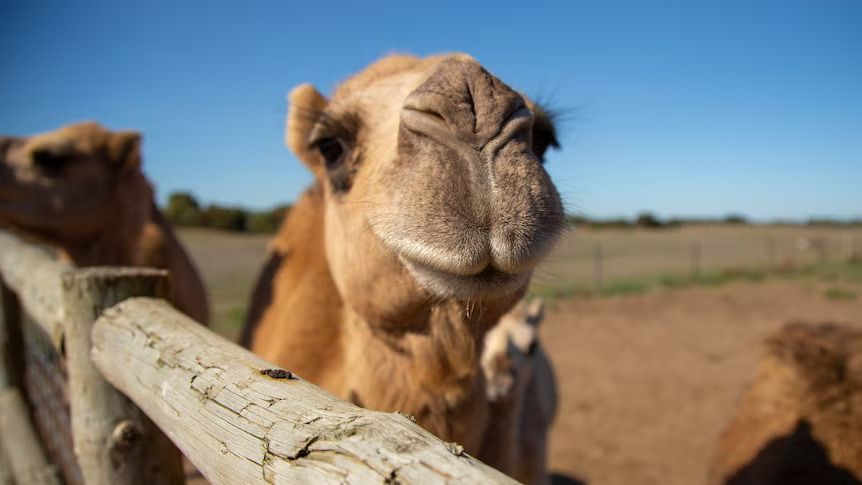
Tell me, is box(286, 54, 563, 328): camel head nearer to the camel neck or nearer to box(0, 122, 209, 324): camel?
box(0, 122, 209, 324): camel

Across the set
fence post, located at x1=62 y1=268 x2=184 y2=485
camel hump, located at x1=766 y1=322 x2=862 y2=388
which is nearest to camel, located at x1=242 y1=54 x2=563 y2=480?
fence post, located at x1=62 y1=268 x2=184 y2=485

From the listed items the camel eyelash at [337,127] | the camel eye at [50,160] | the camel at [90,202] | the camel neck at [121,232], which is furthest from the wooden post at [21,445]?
the camel eye at [50,160]

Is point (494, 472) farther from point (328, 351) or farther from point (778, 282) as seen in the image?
point (778, 282)

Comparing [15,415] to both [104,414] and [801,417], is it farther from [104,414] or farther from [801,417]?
[801,417]

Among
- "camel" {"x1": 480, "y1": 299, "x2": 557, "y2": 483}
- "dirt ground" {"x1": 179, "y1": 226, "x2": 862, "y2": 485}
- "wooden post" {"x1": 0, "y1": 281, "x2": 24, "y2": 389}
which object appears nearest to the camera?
→ "wooden post" {"x1": 0, "y1": 281, "x2": 24, "y2": 389}

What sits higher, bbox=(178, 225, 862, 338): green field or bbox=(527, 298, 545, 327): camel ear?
bbox=(527, 298, 545, 327): camel ear

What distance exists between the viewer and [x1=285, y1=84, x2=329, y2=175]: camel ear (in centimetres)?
263

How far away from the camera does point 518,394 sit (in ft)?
13.6

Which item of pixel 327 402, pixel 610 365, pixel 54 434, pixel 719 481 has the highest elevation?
pixel 327 402

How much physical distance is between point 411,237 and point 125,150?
4.43m

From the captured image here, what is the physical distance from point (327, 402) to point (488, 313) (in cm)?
118

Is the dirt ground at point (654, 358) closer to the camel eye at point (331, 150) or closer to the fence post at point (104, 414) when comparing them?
A: the camel eye at point (331, 150)

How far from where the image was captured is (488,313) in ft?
7.16

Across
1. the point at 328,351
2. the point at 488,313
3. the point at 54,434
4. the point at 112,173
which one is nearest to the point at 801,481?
the point at 488,313
